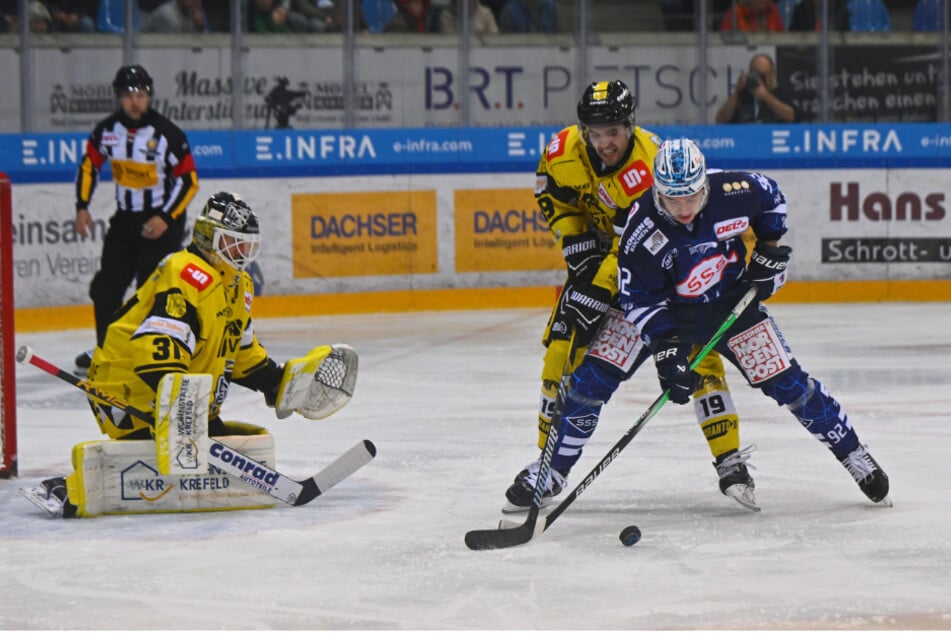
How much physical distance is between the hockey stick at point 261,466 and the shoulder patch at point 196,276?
0.39 meters

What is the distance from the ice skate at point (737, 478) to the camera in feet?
14.9

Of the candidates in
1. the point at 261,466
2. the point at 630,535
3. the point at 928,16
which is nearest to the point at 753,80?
the point at 928,16

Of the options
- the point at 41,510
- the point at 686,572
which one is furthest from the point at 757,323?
the point at 41,510

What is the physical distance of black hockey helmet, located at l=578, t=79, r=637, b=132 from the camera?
4410 millimetres

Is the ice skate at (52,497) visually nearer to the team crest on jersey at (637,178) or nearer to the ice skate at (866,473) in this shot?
the team crest on jersey at (637,178)

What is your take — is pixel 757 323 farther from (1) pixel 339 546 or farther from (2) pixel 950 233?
(2) pixel 950 233

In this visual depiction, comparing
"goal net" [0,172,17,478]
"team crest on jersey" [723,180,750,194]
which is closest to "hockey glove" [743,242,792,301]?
"team crest on jersey" [723,180,750,194]

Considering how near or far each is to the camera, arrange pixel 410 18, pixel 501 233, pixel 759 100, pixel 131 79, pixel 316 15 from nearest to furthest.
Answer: pixel 131 79 < pixel 501 233 < pixel 316 15 < pixel 410 18 < pixel 759 100

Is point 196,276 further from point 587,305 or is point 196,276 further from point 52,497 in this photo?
point 587,305

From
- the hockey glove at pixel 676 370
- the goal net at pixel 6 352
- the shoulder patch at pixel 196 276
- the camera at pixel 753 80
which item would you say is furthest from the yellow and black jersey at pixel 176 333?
the camera at pixel 753 80

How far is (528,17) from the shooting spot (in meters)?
10.4

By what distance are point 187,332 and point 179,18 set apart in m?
5.76

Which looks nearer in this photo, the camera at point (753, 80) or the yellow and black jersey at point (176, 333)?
the yellow and black jersey at point (176, 333)

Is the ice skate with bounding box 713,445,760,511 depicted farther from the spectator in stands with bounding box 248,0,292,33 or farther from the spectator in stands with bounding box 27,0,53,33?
the spectator in stands with bounding box 27,0,53,33
